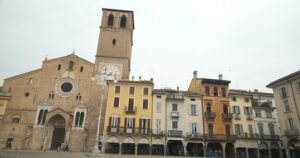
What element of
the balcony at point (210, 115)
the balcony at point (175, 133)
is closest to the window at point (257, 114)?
the balcony at point (210, 115)

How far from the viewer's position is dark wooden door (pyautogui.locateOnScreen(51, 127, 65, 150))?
3177 cm

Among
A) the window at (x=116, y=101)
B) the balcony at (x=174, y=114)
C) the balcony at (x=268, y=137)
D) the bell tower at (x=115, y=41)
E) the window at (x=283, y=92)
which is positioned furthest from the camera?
the bell tower at (x=115, y=41)

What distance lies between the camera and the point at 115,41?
38875mm

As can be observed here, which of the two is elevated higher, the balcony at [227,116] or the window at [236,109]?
the window at [236,109]

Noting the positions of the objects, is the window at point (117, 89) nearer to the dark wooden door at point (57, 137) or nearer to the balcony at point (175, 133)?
the balcony at point (175, 133)

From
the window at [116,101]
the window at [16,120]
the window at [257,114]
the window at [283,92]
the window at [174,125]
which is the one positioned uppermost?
the window at [283,92]

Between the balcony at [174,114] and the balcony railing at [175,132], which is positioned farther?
the balcony at [174,114]

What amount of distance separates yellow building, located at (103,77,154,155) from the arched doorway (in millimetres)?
8912

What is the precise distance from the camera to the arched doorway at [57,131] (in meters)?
31.8

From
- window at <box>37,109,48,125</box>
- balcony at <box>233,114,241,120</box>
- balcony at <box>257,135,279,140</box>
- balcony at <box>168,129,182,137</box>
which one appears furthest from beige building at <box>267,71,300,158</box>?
window at <box>37,109,48,125</box>

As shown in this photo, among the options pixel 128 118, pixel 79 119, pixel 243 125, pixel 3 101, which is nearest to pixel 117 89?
pixel 128 118

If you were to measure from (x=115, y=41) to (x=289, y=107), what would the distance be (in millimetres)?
29767

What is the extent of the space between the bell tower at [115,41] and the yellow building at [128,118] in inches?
257

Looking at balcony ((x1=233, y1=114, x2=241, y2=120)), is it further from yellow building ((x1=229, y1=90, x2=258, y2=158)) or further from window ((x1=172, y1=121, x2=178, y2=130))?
window ((x1=172, y1=121, x2=178, y2=130))
